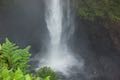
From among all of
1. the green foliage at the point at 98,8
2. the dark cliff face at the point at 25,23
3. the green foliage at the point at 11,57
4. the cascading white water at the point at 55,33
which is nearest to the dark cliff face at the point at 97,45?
the green foliage at the point at 98,8

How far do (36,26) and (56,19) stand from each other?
1399mm

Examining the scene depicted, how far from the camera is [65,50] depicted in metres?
20.0

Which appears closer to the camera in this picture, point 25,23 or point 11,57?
point 11,57

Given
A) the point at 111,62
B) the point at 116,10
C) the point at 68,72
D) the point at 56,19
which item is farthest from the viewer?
the point at 56,19

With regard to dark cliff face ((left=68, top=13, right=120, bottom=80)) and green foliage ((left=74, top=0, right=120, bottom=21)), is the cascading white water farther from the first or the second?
green foliage ((left=74, top=0, right=120, bottom=21))

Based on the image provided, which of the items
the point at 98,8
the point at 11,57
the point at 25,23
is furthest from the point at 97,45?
the point at 11,57

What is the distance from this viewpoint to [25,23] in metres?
19.8

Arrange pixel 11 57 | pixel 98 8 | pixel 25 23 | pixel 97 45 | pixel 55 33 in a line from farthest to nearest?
pixel 55 33
pixel 25 23
pixel 98 8
pixel 97 45
pixel 11 57

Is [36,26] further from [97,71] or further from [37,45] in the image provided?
[97,71]

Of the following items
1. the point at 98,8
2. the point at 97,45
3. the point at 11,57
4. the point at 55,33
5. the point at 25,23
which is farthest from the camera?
the point at 55,33

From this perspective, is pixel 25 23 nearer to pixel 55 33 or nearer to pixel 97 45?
pixel 55 33

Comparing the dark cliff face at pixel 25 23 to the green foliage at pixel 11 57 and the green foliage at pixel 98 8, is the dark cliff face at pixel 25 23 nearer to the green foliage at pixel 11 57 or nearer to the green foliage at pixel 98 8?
the green foliage at pixel 98 8

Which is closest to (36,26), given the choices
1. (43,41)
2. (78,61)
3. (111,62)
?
(43,41)

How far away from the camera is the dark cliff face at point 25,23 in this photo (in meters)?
19.4
